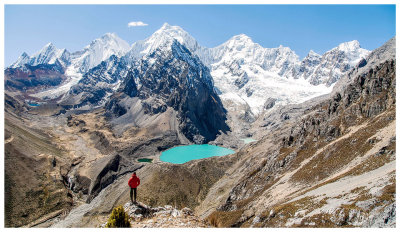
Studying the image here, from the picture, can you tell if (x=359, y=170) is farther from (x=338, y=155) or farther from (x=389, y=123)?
(x=389, y=123)

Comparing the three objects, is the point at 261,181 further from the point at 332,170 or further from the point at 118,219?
the point at 118,219

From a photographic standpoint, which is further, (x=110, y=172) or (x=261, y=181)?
(x=110, y=172)

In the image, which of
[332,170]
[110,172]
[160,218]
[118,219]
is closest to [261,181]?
[332,170]

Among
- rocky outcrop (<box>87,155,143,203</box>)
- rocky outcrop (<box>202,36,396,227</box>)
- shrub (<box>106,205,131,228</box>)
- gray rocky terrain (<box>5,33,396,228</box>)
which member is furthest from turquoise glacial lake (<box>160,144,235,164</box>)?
shrub (<box>106,205,131,228</box>)

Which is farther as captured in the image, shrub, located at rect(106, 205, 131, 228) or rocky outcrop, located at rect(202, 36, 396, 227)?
rocky outcrop, located at rect(202, 36, 396, 227)

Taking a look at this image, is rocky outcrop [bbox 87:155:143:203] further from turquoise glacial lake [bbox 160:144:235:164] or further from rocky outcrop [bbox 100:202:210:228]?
rocky outcrop [bbox 100:202:210:228]

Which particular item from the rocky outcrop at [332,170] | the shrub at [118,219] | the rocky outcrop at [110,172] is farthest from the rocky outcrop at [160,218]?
the rocky outcrop at [110,172]

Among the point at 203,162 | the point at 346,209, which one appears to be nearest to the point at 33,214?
the point at 203,162

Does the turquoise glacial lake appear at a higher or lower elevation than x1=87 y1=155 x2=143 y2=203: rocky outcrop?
higher

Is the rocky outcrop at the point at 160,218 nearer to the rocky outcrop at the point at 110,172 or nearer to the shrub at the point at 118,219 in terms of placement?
the shrub at the point at 118,219
